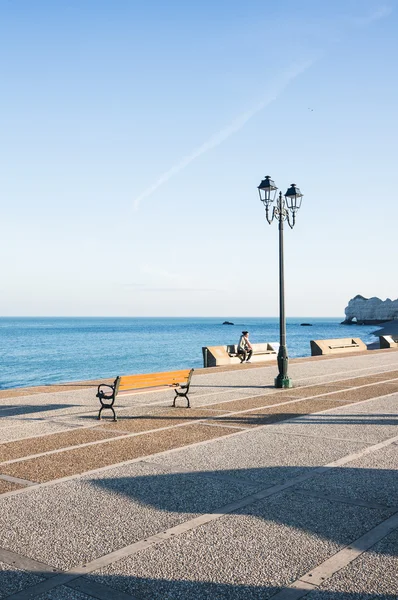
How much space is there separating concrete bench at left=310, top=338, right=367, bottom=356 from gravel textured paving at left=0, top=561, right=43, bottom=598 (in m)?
28.8

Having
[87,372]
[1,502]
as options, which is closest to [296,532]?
[1,502]

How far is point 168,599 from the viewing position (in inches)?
165

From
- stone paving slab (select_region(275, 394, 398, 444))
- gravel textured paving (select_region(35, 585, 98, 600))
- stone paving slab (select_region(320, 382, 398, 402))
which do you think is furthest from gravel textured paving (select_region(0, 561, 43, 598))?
stone paving slab (select_region(320, 382, 398, 402))

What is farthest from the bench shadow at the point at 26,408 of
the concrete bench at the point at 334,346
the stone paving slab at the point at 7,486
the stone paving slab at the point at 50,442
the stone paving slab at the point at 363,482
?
the concrete bench at the point at 334,346

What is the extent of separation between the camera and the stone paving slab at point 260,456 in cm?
762

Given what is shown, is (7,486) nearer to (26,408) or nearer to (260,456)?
(260,456)

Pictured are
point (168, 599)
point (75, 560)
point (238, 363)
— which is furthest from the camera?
point (238, 363)

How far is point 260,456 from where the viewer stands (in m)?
8.55

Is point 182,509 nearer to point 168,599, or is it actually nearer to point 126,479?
point 126,479

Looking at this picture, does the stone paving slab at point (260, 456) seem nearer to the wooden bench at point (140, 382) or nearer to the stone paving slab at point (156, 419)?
the stone paving slab at point (156, 419)

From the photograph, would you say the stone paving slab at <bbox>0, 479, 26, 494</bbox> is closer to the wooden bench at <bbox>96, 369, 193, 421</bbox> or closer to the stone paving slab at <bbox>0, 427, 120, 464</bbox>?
the stone paving slab at <bbox>0, 427, 120, 464</bbox>

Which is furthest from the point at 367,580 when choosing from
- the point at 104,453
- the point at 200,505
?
the point at 104,453

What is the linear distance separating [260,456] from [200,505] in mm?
2419

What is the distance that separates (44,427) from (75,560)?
20.7ft
